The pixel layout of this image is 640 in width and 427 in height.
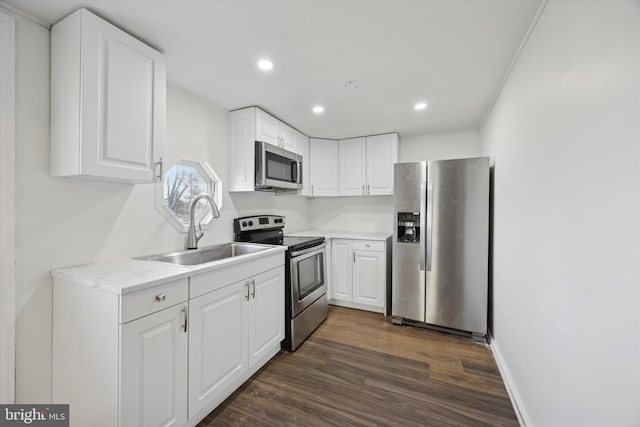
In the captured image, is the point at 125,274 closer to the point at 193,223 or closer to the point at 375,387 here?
the point at 193,223


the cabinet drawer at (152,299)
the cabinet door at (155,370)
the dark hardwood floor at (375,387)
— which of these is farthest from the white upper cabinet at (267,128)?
the dark hardwood floor at (375,387)

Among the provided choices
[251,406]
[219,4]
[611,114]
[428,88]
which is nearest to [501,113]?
[428,88]

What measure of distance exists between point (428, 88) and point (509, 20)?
795mm

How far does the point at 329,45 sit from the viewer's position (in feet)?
5.22

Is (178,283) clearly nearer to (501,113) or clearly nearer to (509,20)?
(509,20)

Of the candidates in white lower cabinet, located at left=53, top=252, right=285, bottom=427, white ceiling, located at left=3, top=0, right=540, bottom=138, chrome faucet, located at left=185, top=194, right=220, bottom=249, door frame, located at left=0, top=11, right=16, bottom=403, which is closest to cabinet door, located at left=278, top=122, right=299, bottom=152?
white ceiling, located at left=3, top=0, right=540, bottom=138

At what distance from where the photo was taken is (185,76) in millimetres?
1945

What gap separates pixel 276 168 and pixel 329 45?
1337mm

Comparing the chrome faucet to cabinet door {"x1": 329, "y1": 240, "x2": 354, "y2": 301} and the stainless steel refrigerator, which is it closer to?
cabinet door {"x1": 329, "y1": 240, "x2": 354, "y2": 301}

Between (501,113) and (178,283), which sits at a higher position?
(501,113)

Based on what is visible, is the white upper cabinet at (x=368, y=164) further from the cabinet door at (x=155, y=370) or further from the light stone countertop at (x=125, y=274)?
the cabinet door at (x=155, y=370)

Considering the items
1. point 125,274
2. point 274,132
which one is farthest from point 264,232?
point 125,274

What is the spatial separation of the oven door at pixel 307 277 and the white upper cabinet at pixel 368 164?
3.57 ft

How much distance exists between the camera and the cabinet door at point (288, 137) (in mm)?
2930
